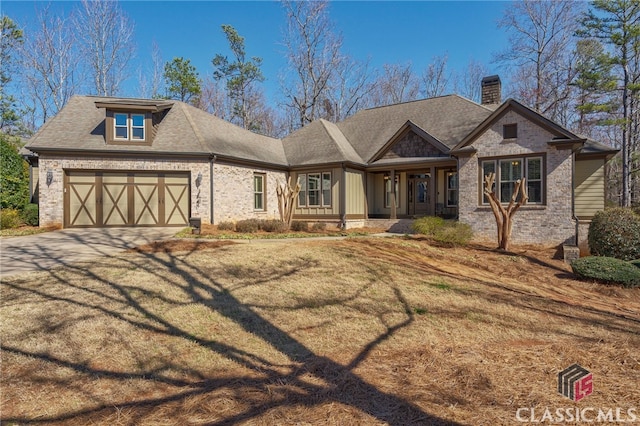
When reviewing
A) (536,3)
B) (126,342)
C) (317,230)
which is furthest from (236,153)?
(536,3)

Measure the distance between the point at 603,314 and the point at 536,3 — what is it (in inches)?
1115

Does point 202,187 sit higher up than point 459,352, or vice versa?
point 202,187

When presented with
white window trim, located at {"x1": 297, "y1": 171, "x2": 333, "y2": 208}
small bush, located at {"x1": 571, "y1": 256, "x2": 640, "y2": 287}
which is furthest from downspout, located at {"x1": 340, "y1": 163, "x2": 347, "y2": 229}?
small bush, located at {"x1": 571, "y1": 256, "x2": 640, "y2": 287}

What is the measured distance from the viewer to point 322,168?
692 inches

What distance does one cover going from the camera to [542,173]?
12.9 metres

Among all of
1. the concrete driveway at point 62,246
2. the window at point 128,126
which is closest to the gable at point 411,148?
the concrete driveway at point 62,246

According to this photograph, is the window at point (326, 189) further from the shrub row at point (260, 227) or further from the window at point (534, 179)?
the window at point (534, 179)

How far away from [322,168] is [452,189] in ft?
21.7

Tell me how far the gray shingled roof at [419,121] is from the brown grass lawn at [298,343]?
1079 cm

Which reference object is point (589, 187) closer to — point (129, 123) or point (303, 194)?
point (303, 194)

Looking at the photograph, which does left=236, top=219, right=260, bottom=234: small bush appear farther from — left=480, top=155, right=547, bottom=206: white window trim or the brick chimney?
the brick chimney

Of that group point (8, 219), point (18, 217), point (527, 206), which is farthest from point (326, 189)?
Answer: point (18, 217)

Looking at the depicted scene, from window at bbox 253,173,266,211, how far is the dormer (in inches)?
202

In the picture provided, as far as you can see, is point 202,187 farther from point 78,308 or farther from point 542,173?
point 542,173
